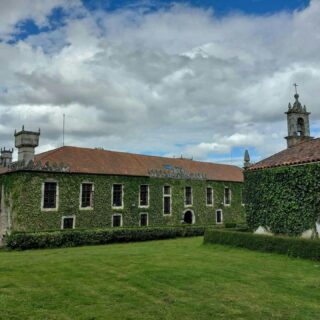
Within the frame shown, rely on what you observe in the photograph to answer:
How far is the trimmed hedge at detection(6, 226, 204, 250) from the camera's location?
24.7 m

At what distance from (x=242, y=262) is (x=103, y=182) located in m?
19.5

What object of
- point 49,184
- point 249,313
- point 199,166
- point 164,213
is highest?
point 199,166

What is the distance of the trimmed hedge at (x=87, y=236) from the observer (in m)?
24.7

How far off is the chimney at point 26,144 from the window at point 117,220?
31.5 ft

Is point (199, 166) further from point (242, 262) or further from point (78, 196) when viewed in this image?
point (242, 262)

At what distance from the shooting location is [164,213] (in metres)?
37.3

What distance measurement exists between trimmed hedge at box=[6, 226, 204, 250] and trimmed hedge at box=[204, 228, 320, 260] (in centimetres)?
861

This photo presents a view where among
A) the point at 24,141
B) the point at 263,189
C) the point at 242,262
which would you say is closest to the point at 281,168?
the point at 263,189

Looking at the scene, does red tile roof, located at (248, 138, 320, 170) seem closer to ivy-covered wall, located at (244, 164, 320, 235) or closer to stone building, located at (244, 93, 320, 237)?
stone building, located at (244, 93, 320, 237)

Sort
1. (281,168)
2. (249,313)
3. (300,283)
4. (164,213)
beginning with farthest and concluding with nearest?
(164,213) → (281,168) → (300,283) → (249,313)

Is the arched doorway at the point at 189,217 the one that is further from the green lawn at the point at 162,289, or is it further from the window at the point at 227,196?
the green lawn at the point at 162,289

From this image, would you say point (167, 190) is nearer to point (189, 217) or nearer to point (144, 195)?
point (144, 195)

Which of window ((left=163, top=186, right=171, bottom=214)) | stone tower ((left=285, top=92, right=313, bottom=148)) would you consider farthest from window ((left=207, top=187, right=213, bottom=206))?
stone tower ((left=285, top=92, right=313, bottom=148))

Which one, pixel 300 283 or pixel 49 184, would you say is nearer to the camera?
pixel 300 283
